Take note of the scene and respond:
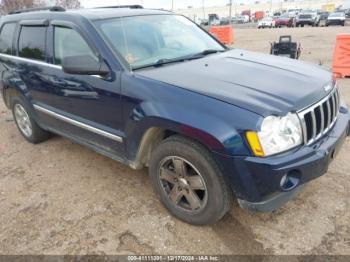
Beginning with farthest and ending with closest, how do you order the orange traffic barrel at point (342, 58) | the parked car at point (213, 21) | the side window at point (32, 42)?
1. the parked car at point (213, 21)
2. the orange traffic barrel at point (342, 58)
3. the side window at point (32, 42)

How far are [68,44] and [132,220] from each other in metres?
1.94

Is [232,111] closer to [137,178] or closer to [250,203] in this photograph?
[250,203]

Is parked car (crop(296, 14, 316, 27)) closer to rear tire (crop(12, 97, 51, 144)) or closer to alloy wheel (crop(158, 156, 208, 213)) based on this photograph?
rear tire (crop(12, 97, 51, 144))

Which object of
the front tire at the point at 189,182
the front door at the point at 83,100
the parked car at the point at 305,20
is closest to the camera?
the front tire at the point at 189,182

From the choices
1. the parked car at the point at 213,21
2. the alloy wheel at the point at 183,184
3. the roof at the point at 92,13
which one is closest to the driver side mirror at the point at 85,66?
the roof at the point at 92,13

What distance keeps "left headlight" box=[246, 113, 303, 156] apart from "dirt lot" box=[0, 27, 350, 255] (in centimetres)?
84

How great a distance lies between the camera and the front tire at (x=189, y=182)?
254 cm

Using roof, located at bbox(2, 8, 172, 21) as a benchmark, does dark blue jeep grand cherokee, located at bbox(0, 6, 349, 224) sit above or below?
below

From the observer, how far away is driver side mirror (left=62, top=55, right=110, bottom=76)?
9.69 ft

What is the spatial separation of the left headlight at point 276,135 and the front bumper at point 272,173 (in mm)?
52

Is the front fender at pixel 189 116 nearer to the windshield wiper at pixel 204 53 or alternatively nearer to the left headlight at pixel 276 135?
the left headlight at pixel 276 135

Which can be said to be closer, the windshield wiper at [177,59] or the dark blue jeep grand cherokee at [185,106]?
the dark blue jeep grand cherokee at [185,106]

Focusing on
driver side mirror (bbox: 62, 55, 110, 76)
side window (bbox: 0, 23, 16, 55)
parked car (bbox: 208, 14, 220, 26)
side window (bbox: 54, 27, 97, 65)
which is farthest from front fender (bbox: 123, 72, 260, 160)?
parked car (bbox: 208, 14, 220, 26)

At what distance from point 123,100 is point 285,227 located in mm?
1767
